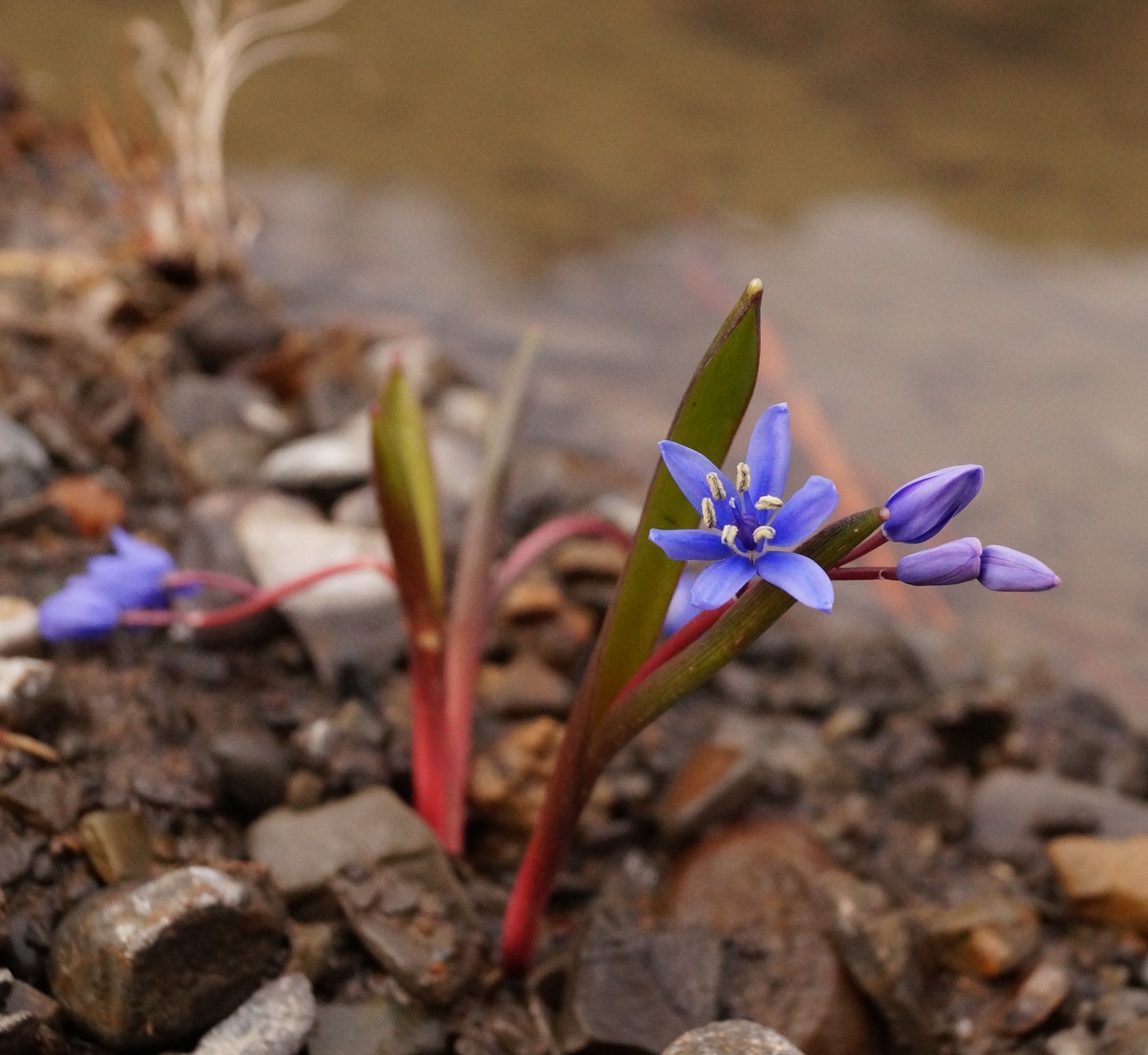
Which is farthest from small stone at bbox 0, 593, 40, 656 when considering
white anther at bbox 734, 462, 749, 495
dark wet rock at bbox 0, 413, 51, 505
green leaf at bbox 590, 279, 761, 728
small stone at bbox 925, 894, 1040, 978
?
small stone at bbox 925, 894, 1040, 978

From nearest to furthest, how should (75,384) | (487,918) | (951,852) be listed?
(487,918) → (951,852) → (75,384)

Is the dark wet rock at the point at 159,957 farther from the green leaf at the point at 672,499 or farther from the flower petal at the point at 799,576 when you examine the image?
the flower petal at the point at 799,576

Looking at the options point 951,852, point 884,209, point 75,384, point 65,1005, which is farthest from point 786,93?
point 65,1005

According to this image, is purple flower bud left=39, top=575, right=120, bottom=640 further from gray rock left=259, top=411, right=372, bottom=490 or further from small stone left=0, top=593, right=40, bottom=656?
gray rock left=259, top=411, right=372, bottom=490

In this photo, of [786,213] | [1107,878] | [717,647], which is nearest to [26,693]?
[717,647]

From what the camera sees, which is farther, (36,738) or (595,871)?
(595,871)

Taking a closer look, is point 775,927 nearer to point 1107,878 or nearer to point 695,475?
point 1107,878

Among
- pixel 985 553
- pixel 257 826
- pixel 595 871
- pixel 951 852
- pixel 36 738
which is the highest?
pixel 985 553

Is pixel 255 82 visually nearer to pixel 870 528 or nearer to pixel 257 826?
pixel 257 826
